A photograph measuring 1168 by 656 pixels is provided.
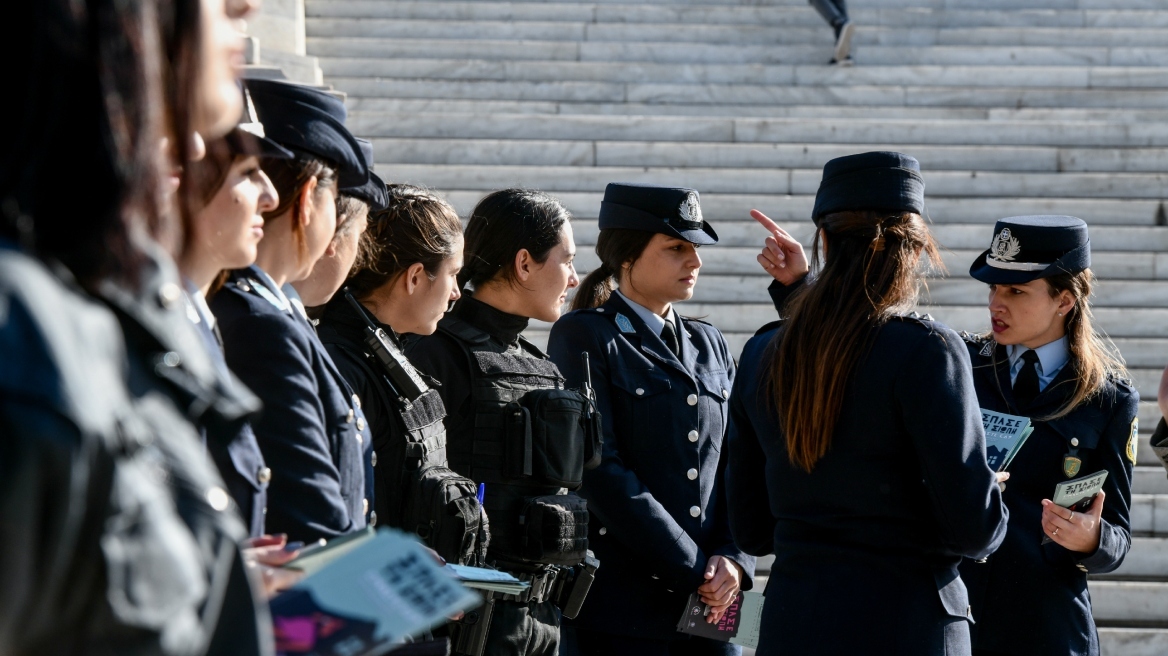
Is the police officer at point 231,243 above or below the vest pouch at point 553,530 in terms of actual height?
above

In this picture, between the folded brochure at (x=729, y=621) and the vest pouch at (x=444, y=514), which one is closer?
the vest pouch at (x=444, y=514)

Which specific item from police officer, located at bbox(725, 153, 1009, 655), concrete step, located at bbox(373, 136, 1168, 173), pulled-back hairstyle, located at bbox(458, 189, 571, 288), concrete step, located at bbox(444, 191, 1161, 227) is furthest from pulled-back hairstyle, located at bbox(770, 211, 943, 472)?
concrete step, located at bbox(373, 136, 1168, 173)

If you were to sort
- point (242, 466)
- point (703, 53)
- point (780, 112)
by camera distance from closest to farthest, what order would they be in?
point (242, 466), point (780, 112), point (703, 53)

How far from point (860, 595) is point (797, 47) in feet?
28.9

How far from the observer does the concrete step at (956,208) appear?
835cm

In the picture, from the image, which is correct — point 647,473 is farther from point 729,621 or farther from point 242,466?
point 242,466

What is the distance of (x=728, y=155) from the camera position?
29.9 ft

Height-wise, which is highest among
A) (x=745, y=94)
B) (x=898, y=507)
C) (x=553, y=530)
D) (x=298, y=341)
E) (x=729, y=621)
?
(x=298, y=341)

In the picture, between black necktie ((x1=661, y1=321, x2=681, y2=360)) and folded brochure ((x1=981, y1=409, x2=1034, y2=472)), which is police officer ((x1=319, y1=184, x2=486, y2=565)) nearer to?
black necktie ((x1=661, y1=321, x2=681, y2=360))

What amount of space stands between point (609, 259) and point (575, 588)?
1.27 meters

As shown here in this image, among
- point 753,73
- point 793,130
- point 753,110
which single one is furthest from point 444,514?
point 753,73

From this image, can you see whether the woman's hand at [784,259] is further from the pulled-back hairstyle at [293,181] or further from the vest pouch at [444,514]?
the pulled-back hairstyle at [293,181]

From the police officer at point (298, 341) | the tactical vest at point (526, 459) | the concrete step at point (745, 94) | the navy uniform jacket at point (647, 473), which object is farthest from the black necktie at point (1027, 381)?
the concrete step at point (745, 94)

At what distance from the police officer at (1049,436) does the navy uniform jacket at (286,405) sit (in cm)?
220
